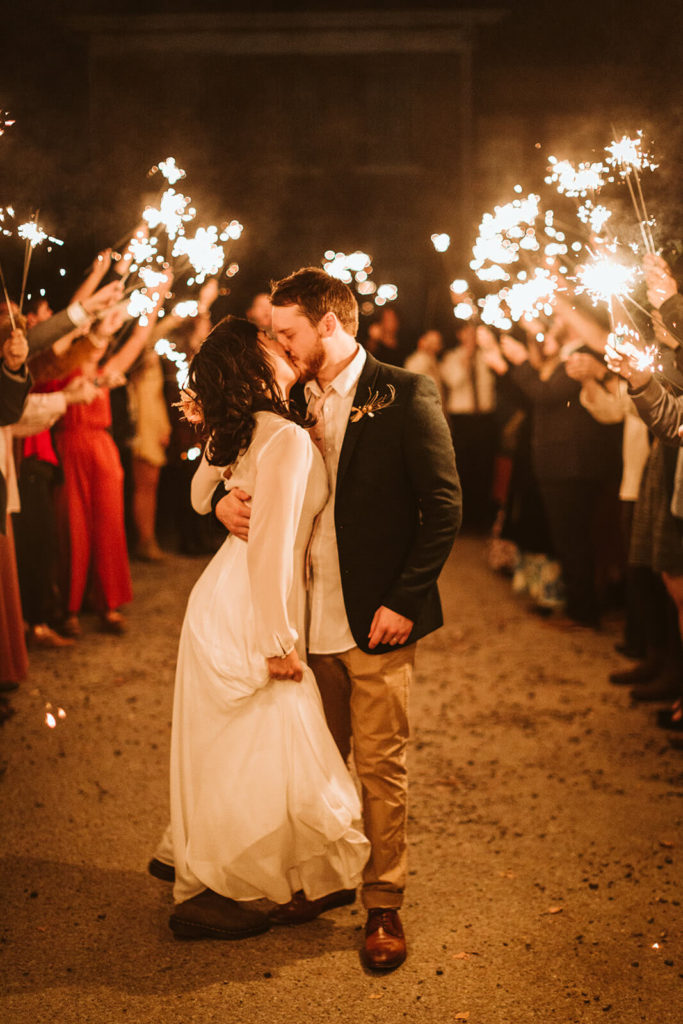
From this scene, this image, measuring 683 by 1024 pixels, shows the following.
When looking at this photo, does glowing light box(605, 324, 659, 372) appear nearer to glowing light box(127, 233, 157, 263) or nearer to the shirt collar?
the shirt collar

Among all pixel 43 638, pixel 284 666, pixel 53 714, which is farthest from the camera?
pixel 43 638

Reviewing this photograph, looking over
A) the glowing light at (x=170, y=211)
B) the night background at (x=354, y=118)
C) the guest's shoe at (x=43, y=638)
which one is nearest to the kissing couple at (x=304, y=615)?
the glowing light at (x=170, y=211)

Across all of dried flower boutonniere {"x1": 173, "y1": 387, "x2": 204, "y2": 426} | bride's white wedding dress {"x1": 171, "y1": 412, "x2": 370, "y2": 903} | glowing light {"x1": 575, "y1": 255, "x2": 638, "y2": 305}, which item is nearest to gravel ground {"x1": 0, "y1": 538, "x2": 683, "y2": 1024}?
bride's white wedding dress {"x1": 171, "y1": 412, "x2": 370, "y2": 903}

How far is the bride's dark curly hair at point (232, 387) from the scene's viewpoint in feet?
9.88

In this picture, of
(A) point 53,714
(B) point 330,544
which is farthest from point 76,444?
(B) point 330,544

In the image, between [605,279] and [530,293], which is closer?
[605,279]

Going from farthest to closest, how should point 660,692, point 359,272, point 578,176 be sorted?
point 359,272 < point 660,692 < point 578,176

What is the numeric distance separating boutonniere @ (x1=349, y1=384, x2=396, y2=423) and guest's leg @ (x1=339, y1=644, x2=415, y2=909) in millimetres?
757

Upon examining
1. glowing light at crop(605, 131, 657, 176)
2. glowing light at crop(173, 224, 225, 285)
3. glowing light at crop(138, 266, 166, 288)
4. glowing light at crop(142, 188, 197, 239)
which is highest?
glowing light at crop(605, 131, 657, 176)

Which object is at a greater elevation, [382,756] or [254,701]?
[254,701]

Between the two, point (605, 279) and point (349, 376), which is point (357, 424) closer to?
point (349, 376)

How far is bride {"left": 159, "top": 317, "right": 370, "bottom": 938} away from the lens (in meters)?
2.98

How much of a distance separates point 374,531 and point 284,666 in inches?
20.2

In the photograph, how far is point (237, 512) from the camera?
10.3ft
